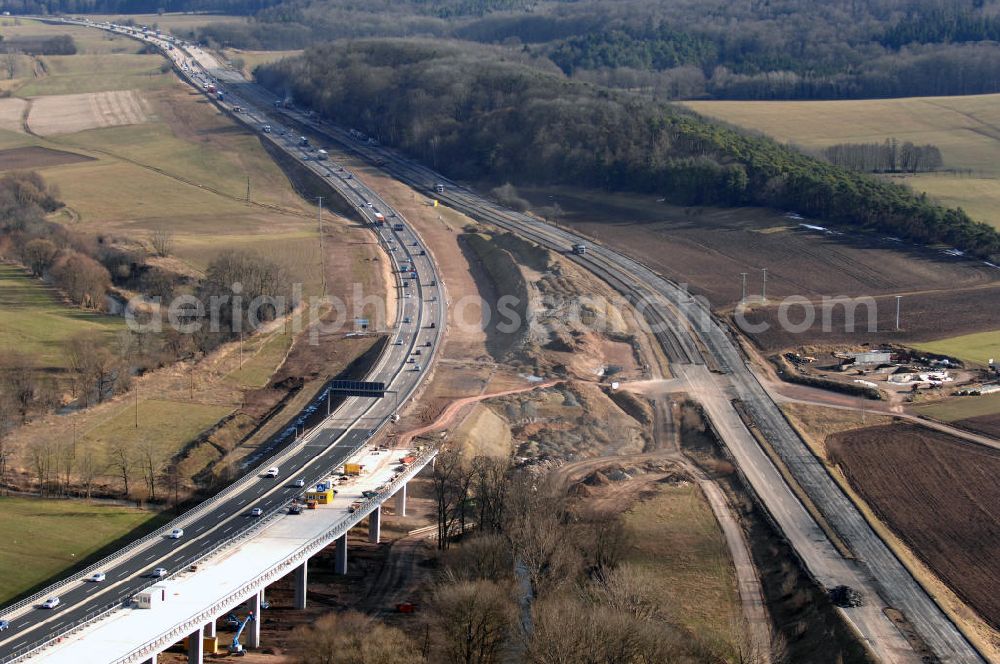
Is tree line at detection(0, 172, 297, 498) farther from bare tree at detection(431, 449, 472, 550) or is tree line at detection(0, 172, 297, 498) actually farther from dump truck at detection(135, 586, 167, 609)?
dump truck at detection(135, 586, 167, 609)

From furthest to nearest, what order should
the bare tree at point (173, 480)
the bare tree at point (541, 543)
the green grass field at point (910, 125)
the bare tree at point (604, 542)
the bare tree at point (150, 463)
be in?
the green grass field at point (910, 125) → the bare tree at point (150, 463) → the bare tree at point (173, 480) → the bare tree at point (604, 542) → the bare tree at point (541, 543)

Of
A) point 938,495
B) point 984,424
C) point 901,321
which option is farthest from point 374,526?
point 901,321

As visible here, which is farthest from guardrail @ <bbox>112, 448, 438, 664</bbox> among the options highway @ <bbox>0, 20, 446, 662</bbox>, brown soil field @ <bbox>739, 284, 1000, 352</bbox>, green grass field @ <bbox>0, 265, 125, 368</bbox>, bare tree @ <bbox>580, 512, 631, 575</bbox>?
brown soil field @ <bbox>739, 284, 1000, 352</bbox>

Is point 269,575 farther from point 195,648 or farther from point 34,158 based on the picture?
point 34,158

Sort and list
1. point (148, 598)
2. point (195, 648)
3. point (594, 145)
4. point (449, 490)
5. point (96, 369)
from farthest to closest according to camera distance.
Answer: point (594, 145), point (96, 369), point (449, 490), point (195, 648), point (148, 598)

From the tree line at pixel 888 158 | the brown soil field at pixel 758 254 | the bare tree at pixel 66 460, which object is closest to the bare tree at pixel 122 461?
the bare tree at pixel 66 460

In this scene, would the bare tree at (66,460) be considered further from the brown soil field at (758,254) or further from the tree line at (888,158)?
the tree line at (888,158)

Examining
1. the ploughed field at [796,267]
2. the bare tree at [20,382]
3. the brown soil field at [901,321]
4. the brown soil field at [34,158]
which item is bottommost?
the bare tree at [20,382]
